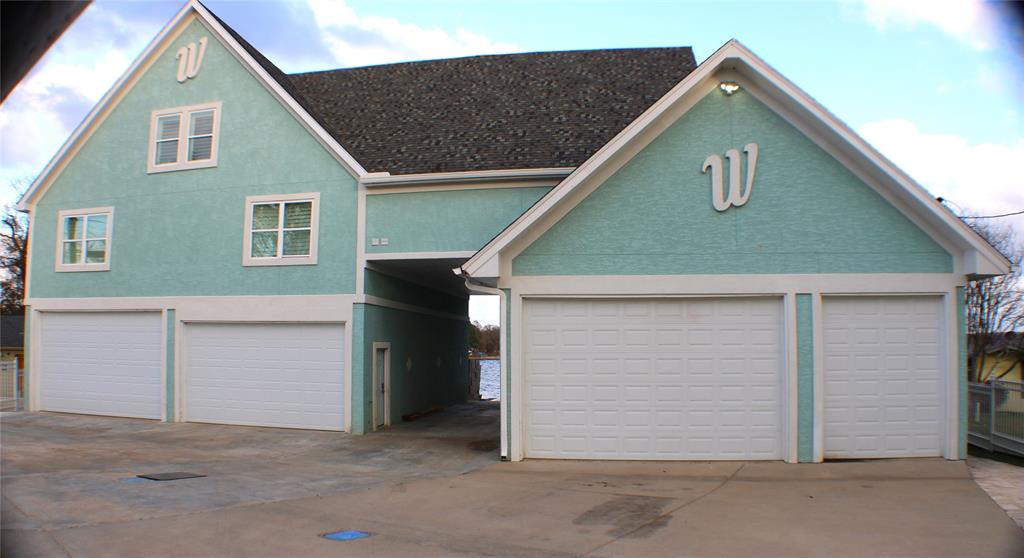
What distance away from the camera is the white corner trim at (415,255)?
51.6ft

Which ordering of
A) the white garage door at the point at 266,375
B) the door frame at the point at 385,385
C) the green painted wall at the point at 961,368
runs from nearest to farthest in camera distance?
the green painted wall at the point at 961,368
the white garage door at the point at 266,375
the door frame at the point at 385,385

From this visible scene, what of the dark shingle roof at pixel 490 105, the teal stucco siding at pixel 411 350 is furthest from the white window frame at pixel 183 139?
the teal stucco siding at pixel 411 350

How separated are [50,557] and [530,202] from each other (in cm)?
1070

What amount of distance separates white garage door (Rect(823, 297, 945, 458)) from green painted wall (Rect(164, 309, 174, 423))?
13626mm

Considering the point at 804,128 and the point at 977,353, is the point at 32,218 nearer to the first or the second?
the point at 804,128

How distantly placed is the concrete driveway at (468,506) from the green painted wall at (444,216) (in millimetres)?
4290

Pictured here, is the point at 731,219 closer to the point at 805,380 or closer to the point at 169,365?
the point at 805,380

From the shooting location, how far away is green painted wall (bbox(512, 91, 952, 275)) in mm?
11977

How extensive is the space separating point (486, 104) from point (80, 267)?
10527 mm

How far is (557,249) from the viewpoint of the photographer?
12.4 metres

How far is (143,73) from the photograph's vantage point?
1838 centimetres

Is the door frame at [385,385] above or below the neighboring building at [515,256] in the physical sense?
below

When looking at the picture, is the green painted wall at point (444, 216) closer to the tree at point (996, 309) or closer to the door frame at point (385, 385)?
the door frame at point (385, 385)

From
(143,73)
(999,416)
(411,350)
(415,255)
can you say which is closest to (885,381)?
(999,416)
